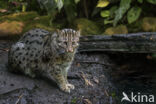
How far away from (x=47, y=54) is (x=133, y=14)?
3.27 meters

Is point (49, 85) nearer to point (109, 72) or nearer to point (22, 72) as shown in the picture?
point (22, 72)

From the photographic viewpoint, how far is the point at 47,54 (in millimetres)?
4180

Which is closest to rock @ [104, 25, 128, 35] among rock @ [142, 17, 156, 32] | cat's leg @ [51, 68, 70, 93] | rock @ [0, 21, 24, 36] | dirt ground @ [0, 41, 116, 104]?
rock @ [142, 17, 156, 32]

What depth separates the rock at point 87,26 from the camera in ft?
21.5

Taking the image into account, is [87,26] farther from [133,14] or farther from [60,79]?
[60,79]

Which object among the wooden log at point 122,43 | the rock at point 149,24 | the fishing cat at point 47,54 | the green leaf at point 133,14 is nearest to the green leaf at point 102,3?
the green leaf at point 133,14

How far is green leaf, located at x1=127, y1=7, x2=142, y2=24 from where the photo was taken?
650cm

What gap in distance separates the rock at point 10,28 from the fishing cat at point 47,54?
78.8 inches

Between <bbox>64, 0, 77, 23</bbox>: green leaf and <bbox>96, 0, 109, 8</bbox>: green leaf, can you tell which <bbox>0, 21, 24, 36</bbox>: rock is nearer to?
<bbox>64, 0, 77, 23</bbox>: green leaf

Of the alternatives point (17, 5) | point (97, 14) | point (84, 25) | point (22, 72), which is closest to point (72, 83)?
point (22, 72)

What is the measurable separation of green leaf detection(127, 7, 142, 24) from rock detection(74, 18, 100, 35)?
2.88 feet

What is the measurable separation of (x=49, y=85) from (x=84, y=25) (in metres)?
2.78

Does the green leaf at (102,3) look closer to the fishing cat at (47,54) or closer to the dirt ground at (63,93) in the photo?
the dirt ground at (63,93)

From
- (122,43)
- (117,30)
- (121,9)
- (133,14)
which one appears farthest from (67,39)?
(133,14)
